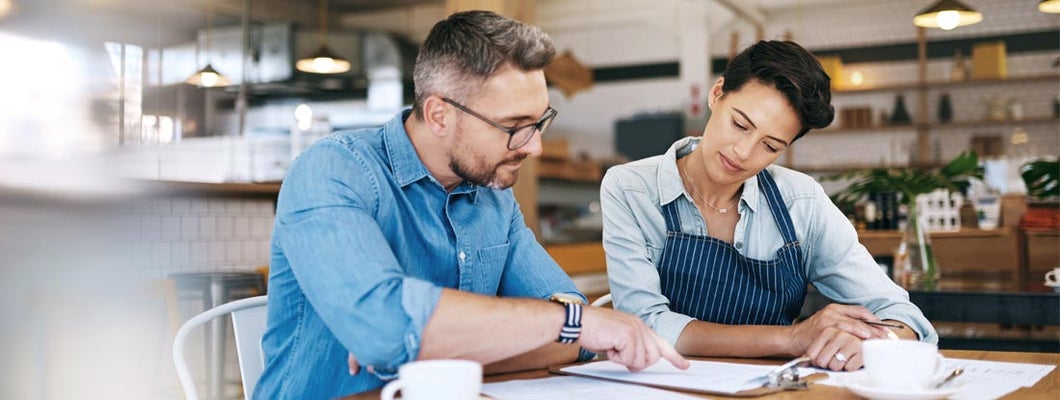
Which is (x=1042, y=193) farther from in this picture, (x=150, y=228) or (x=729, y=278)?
(x=150, y=228)

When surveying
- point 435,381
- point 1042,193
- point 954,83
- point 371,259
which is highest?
point 954,83

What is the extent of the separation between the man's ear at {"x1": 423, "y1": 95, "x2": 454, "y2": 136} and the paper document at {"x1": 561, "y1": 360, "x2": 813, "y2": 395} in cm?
44

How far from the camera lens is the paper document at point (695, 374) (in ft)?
4.53

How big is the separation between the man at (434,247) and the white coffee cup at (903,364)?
0.31 m

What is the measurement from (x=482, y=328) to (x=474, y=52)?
48 cm

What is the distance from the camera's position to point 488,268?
5.72 ft

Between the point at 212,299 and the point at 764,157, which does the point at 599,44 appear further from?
the point at 764,157

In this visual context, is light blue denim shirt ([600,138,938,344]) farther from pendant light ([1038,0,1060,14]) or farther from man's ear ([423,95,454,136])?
pendant light ([1038,0,1060,14])

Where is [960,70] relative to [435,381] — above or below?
above

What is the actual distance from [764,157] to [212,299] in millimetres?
3393

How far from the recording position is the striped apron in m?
2.03

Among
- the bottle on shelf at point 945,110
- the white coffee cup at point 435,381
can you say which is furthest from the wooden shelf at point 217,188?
the bottle on shelf at point 945,110

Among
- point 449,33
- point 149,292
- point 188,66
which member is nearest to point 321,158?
point 449,33

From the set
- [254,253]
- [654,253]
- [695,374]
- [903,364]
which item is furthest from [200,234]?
[903,364]
